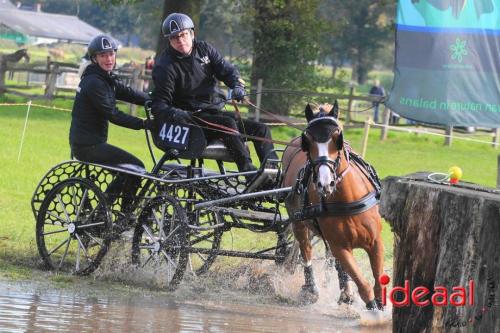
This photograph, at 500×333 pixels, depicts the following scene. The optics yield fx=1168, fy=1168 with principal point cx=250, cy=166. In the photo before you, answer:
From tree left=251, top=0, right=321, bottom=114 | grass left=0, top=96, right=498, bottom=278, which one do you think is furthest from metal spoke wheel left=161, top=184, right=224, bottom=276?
tree left=251, top=0, right=321, bottom=114

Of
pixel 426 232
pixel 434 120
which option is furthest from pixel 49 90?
pixel 426 232

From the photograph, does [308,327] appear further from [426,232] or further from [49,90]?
[49,90]

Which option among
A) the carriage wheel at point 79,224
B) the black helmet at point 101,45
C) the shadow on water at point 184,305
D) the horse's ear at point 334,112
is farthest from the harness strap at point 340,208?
the black helmet at point 101,45

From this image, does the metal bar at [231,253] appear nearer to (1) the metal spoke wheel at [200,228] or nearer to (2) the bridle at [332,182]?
(1) the metal spoke wheel at [200,228]

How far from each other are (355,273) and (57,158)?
11119 millimetres

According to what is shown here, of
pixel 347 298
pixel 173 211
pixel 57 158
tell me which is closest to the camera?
pixel 347 298

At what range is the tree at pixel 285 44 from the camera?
3181 centimetres

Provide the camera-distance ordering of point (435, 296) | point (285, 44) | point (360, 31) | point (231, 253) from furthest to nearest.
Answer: point (360, 31) → point (285, 44) → point (231, 253) → point (435, 296)

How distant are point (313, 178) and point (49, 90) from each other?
2384 centimetres

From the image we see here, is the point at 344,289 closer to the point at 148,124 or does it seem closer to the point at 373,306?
the point at 373,306

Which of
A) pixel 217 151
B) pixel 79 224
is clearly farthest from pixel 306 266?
pixel 79 224

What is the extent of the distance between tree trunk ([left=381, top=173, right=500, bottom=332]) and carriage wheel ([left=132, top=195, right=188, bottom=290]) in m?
3.40

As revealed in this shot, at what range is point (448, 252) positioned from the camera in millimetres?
5918

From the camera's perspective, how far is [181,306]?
29.4 feet
